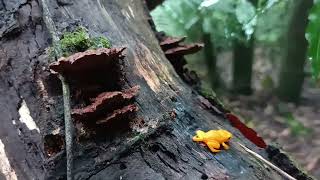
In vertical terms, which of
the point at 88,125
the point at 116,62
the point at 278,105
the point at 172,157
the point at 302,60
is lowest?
the point at 278,105

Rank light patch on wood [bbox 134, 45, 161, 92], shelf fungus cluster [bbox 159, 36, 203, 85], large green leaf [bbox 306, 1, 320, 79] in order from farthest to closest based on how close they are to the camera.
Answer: shelf fungus cluster [bbox 159, 36, 203, 85] < light patch on wood [bbox 134, 45, 161, 92] < large green leaf [bbox 306, 1, 320, 79]

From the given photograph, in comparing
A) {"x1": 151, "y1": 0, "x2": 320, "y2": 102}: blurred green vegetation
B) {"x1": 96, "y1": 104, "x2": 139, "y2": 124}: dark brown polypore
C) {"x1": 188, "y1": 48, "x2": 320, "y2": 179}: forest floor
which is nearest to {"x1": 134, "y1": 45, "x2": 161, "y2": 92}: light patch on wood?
{"x1": 96, "y1": 104, "x2": 139, "y2": 124}: dark brown polypore

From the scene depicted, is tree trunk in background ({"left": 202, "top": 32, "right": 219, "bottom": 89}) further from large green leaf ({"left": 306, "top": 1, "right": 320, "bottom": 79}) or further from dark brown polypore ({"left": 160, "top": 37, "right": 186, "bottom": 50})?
large green leaf ({"left": 306, "top": 1, "right": 320, "bottom": 79})

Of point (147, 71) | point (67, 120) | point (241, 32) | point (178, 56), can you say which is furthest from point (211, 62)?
point (67, 120)

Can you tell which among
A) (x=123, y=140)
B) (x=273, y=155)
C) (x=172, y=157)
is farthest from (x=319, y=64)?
(x=123, y=140)

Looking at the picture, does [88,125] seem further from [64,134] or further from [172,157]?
[172,157]

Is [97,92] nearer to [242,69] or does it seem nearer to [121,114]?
[121,114]
